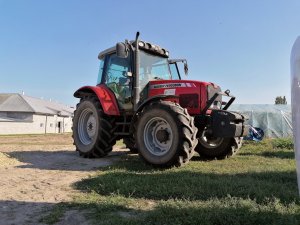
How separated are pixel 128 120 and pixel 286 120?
52.9 ft

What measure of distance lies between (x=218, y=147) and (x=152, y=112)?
2.49 metres

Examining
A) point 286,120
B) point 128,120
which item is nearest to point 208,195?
point 128,120

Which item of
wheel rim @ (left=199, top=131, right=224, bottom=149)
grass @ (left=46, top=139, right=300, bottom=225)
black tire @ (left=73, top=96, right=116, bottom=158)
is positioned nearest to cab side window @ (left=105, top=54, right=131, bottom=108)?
black tire @ (left=73, top=96, right=116, bottom=158)

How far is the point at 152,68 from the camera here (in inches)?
359

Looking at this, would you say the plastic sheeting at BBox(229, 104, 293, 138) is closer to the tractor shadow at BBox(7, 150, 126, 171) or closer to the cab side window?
the cab side window

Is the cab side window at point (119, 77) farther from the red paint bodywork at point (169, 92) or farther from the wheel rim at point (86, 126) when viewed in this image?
the wheel rim at point (86, 126)

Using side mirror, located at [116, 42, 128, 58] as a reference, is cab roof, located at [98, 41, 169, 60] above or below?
above

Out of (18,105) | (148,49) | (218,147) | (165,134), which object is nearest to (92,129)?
(148,49)

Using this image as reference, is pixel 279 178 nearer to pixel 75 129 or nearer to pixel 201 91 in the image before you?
pixel 201 91

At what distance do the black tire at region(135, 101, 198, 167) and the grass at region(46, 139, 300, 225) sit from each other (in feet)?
1.03

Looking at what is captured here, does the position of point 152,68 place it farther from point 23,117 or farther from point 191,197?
point 23,117

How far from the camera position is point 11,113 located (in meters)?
45.4

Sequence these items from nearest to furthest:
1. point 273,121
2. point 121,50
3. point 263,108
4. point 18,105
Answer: point 121,50 → point 273,121 → point 263,108 → point 18,105

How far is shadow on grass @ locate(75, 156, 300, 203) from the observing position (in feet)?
15.4
